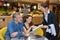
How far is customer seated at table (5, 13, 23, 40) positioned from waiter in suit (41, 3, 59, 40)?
0.27m

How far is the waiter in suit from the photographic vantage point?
1.69m

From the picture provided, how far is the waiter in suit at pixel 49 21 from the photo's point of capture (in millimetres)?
1688

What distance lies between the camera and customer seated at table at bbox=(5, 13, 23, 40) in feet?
5.17

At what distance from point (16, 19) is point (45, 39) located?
0.40 meters

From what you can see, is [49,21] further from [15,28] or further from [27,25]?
[15,28]

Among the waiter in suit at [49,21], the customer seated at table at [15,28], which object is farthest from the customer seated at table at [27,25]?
the waiter in suit at [49,21]

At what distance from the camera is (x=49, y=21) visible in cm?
170

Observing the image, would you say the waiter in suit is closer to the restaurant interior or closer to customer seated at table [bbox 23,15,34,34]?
the restaurant interior

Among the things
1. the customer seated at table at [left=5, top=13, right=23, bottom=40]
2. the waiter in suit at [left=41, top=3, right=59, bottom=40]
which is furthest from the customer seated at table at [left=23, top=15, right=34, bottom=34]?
the waiter in suit at [left=41, top=3, right=59, bottom=40]

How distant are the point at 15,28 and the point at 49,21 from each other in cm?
37

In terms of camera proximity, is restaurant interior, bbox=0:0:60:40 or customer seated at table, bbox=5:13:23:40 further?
restaurant interior, bbox=0:0:60:40

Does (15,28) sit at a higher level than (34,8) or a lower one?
lower

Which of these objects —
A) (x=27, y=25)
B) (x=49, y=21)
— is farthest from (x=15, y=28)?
(x=49, y=21)

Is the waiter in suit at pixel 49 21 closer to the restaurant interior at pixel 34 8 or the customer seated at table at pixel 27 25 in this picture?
the restaurant interior at pixel 34 8
